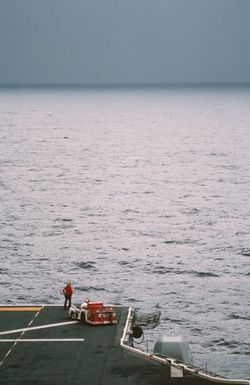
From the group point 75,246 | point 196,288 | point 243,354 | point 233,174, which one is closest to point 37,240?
point 75,246

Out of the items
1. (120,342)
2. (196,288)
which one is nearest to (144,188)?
(196,288)

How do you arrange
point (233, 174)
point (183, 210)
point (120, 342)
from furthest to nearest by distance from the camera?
point (233, 174)
point (183, 210)
point (120, 342)

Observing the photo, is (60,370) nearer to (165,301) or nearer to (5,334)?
(5,334)

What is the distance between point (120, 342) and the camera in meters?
50.0

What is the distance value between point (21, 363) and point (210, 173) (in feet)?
425

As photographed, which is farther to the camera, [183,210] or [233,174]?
[233,174]

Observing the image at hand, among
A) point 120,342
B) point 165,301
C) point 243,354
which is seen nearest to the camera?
point 120,342

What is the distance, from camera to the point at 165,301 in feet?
247

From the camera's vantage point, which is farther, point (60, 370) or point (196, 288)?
point (196, 288)

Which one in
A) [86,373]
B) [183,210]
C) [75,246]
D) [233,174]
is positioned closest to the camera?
[86,373]

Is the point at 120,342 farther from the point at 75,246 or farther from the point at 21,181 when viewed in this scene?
the point at 21,181

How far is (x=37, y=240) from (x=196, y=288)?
27.8 meters

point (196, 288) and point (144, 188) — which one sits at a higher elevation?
point (144, 188)

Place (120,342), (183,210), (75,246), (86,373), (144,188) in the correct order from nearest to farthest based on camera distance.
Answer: (86,373) < (120,342) < (75,246) < (183,210) < (144,188)
